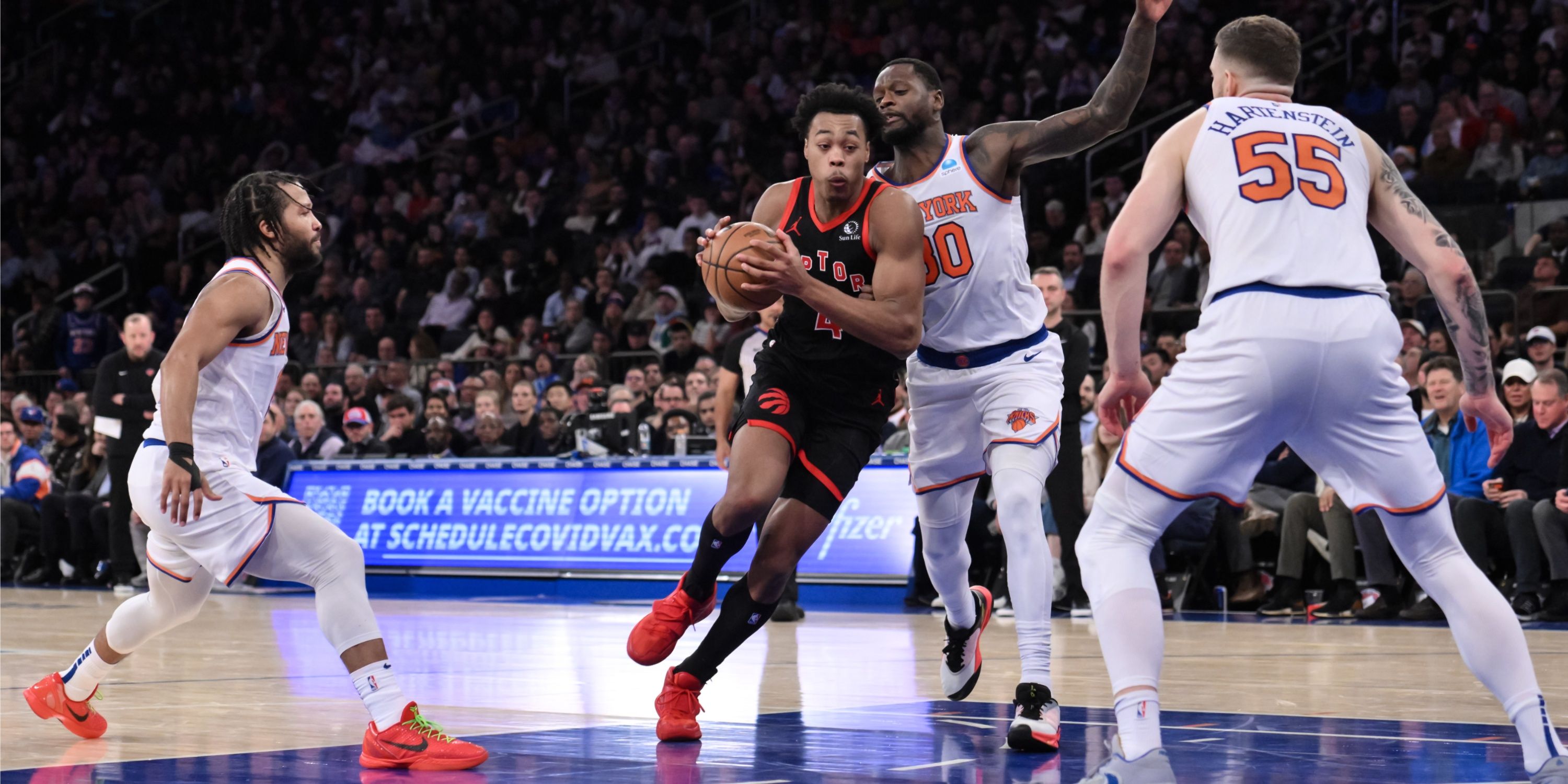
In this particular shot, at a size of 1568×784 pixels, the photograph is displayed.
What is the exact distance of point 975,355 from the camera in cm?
572

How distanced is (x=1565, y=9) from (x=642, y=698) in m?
13.4

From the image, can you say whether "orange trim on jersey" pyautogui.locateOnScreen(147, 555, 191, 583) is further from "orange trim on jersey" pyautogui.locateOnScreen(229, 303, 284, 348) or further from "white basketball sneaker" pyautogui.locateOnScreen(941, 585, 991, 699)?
"white basketball sneaker" pyautogui.locateOnScreen(941, 585, 991, 699)

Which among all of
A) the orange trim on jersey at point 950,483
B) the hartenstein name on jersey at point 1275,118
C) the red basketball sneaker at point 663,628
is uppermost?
the hartenstein name on jersey at point 1275,118

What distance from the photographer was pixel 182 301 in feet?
74.9

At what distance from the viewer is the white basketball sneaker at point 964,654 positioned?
6.04 metres

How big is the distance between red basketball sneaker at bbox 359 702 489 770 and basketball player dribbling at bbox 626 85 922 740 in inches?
29.0

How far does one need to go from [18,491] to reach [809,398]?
13.1 metres

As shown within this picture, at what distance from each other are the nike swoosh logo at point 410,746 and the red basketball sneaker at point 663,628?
0.86m

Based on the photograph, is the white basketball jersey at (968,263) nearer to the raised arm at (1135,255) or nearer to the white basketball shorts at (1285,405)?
the raised arm at (1135,255)

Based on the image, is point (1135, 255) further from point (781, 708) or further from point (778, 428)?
point (781, 708)

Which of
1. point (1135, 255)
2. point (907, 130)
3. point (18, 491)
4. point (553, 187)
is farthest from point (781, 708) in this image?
point (553, 187)

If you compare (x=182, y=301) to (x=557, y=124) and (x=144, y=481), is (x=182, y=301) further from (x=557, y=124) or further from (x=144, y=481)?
(x=144, y=481)

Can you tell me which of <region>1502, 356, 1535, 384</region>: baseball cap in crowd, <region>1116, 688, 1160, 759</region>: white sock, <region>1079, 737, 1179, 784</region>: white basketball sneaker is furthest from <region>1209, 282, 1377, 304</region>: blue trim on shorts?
<region>1502, 356, 1535, 384</region>: baseball cap in crowd

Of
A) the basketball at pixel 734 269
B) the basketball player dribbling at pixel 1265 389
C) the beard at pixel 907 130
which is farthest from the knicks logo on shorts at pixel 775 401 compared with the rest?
the basketball player dribbling at pixel 1265 389
